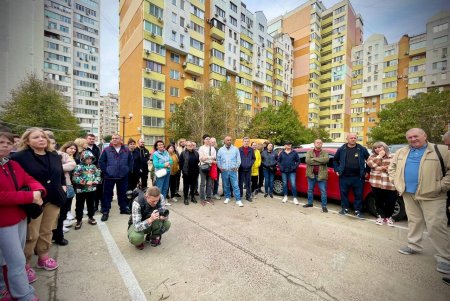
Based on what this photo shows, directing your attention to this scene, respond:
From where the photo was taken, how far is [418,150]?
341cm

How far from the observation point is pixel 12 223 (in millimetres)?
2047

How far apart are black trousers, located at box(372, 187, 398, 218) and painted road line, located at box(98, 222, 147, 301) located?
17.0ft

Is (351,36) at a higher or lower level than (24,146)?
higher

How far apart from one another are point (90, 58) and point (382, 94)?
255 feet

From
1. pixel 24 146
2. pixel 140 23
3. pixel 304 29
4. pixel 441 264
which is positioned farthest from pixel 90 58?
pixel 441 264

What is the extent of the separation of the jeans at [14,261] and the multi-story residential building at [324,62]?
57.7 m

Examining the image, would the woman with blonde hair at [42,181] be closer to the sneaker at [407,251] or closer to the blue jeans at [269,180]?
the sneaker at [407,251]

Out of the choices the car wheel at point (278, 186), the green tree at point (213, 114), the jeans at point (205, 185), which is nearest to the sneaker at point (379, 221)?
the car wheel at point (278, 186)

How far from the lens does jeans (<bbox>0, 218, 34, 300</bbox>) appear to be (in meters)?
2.01

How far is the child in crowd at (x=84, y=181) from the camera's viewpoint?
427 cm

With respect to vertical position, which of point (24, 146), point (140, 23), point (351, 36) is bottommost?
point (24, 146)

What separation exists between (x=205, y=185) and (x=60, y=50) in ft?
213

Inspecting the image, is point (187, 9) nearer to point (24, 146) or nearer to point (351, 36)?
point (24, 146)

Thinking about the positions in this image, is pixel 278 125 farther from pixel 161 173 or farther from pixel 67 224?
pixel 67 224
